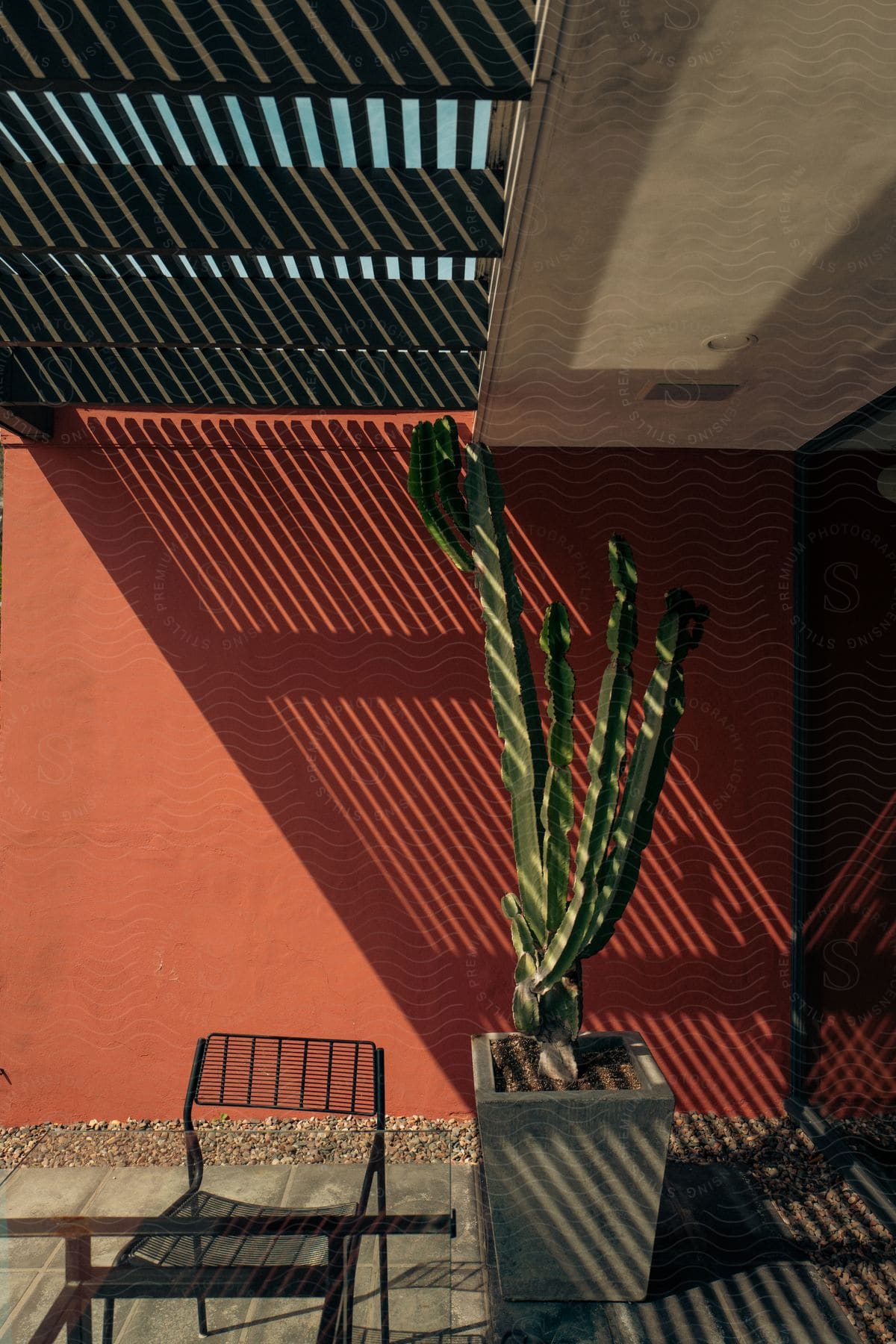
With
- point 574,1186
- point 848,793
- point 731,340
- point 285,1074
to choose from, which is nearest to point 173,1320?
point 574,1186

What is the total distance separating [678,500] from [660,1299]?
2.64m

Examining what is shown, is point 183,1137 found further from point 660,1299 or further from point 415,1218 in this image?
point 660,1299

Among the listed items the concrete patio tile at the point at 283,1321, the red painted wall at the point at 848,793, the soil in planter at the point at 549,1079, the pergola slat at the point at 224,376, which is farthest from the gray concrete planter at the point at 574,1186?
the pergola slat at the point at 224,376

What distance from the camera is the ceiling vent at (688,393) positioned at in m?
3.17

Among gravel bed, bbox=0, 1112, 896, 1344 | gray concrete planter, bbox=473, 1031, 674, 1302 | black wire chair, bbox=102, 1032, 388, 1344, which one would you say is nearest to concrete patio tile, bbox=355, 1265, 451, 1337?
black wire chair, bbox=102, 1032, 388, 1344

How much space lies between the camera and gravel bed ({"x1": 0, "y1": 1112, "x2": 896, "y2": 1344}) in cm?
275

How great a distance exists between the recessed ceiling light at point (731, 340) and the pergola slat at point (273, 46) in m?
1.20

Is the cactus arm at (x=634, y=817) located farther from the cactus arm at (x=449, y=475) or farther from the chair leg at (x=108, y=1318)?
the chair leg at (x=108, y=1318)

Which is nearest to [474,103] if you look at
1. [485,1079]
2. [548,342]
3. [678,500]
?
[548,342]

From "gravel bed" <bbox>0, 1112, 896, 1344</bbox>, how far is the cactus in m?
0.55

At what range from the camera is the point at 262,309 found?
289 centimetres

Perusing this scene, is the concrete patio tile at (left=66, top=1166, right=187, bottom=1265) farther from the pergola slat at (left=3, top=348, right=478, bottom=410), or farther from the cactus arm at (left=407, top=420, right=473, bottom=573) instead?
the pergola slat at (left=3, top=348, right=478, bottom=410)

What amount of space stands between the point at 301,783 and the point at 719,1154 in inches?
79.4

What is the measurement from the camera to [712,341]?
2.77 metres
